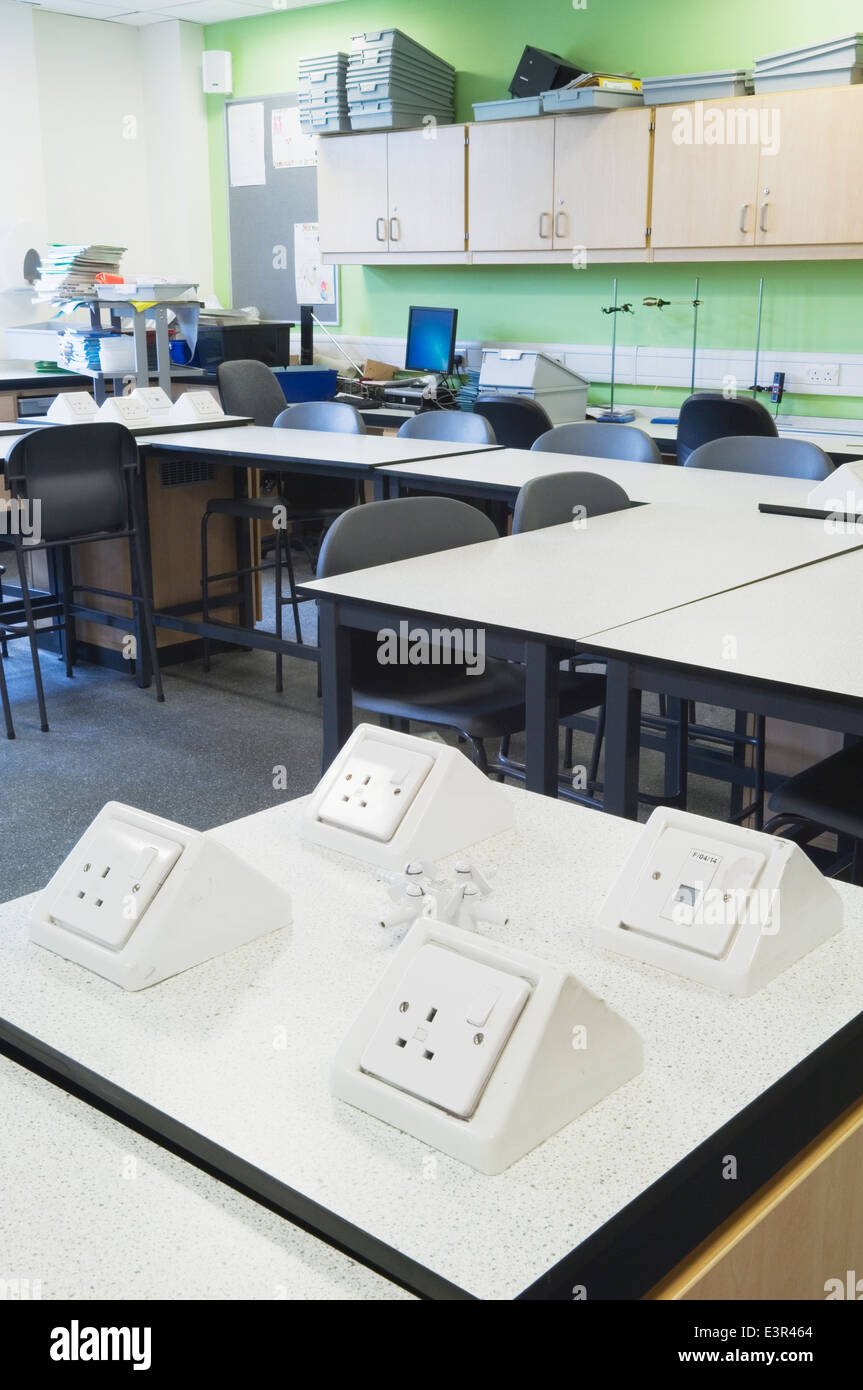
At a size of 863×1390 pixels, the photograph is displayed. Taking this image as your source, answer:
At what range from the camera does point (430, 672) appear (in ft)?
9.04

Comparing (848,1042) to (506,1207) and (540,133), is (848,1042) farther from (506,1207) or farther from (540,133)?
(540,133)

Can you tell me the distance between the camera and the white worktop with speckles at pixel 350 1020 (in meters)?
0.73

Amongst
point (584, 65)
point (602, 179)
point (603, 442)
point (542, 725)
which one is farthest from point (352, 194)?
point (542, 725)

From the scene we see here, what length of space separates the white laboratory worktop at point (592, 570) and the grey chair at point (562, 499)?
0.14ft

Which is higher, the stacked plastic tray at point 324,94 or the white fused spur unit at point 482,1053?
the stacked plastic tray at point 324,94

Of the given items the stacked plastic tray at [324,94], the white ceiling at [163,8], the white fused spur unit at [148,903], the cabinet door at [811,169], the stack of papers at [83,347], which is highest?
the white ceiling at [163,8]

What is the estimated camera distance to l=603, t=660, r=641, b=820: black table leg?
75.5 inches

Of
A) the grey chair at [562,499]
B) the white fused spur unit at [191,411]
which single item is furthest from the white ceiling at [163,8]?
the grey chair at [562,499]

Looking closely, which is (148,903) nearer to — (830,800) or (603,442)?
(830,800)

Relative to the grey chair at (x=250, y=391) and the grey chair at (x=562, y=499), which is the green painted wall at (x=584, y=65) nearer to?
the grey chair at (x=250, y=391)

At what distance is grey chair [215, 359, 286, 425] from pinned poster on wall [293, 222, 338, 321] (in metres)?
1.66

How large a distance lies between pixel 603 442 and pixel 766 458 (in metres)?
0.57

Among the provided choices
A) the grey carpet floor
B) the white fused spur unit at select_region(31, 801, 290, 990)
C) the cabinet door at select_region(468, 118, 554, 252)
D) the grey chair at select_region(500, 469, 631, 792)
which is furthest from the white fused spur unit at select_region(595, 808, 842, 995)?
the cabinet door at select_region(468, 118, 554, 252)
